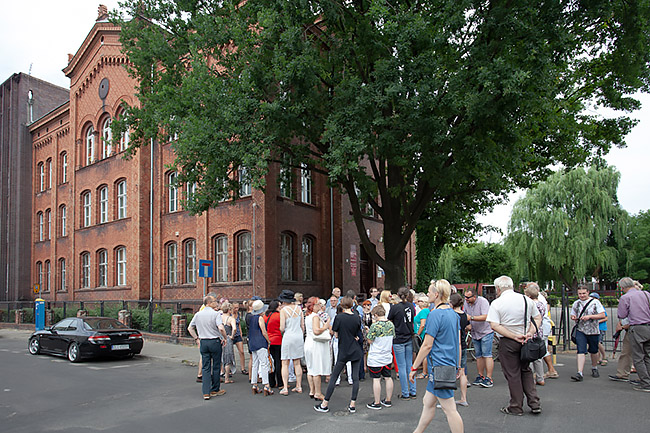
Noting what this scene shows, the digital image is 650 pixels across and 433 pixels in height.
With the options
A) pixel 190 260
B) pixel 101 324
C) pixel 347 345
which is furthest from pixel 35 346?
pixel 347 345

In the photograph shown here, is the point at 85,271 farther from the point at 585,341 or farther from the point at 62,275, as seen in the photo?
the point at 585,341

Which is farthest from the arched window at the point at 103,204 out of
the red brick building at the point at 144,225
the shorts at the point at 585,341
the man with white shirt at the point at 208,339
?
the shorts at the point at 585,341

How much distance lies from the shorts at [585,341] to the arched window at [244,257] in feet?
46.0

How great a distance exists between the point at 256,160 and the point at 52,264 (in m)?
26.1

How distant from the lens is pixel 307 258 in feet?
76.6

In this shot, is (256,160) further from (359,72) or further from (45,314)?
(45,314)

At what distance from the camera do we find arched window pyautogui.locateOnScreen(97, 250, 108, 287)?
1136 inches

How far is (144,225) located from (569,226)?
89.1ft

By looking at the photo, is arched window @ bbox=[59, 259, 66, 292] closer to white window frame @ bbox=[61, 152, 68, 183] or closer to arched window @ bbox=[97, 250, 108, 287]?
arched window @ bbox=[97, 250, 108, 287]

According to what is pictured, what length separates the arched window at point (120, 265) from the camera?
90.8 ft

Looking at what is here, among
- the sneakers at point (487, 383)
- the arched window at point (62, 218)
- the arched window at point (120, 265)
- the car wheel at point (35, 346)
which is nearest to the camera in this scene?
the sneakers at point (487, 383)

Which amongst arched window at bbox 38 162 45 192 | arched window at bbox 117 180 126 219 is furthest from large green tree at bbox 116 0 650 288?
arched window at bbox 38 162 45 192

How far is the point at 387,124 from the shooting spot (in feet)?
44.3

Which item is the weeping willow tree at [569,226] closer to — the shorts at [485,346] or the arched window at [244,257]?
the arched window at [244,257]
